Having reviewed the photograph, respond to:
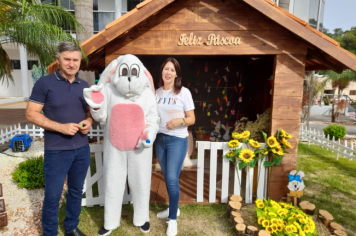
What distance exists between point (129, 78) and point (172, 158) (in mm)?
995

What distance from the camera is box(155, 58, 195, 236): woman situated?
8.87ft

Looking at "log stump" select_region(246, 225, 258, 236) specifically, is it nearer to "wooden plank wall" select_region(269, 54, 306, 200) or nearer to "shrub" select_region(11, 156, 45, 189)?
"wooden plank wall" select_region(269, 54, 306, 200)

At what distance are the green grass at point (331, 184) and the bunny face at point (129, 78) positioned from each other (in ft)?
10.3

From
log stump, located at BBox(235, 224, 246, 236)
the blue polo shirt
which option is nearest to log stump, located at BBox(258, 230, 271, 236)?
log stump, located at BBox(235, 224, 246, 236)

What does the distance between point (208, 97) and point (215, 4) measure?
4.10 metres

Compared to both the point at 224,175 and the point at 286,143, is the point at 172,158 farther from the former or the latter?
the point at 286,143

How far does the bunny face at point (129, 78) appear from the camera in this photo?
2467 mm

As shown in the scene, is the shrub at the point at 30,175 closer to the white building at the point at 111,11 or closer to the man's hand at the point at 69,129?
Result: the man's hand at the point at 69,129

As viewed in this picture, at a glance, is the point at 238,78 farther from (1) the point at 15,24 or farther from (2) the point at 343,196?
(1) the point at 15,24

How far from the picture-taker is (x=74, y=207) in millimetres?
2600

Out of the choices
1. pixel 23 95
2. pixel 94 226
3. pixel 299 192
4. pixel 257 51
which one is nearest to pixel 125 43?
pixel 257 51

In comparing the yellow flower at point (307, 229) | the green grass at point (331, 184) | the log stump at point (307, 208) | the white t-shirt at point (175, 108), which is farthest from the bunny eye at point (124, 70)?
the green grass at point (331, 184)

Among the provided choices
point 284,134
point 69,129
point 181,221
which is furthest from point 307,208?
point 69,129

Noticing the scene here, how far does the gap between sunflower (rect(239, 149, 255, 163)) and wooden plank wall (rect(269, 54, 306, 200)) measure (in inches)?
18.8
